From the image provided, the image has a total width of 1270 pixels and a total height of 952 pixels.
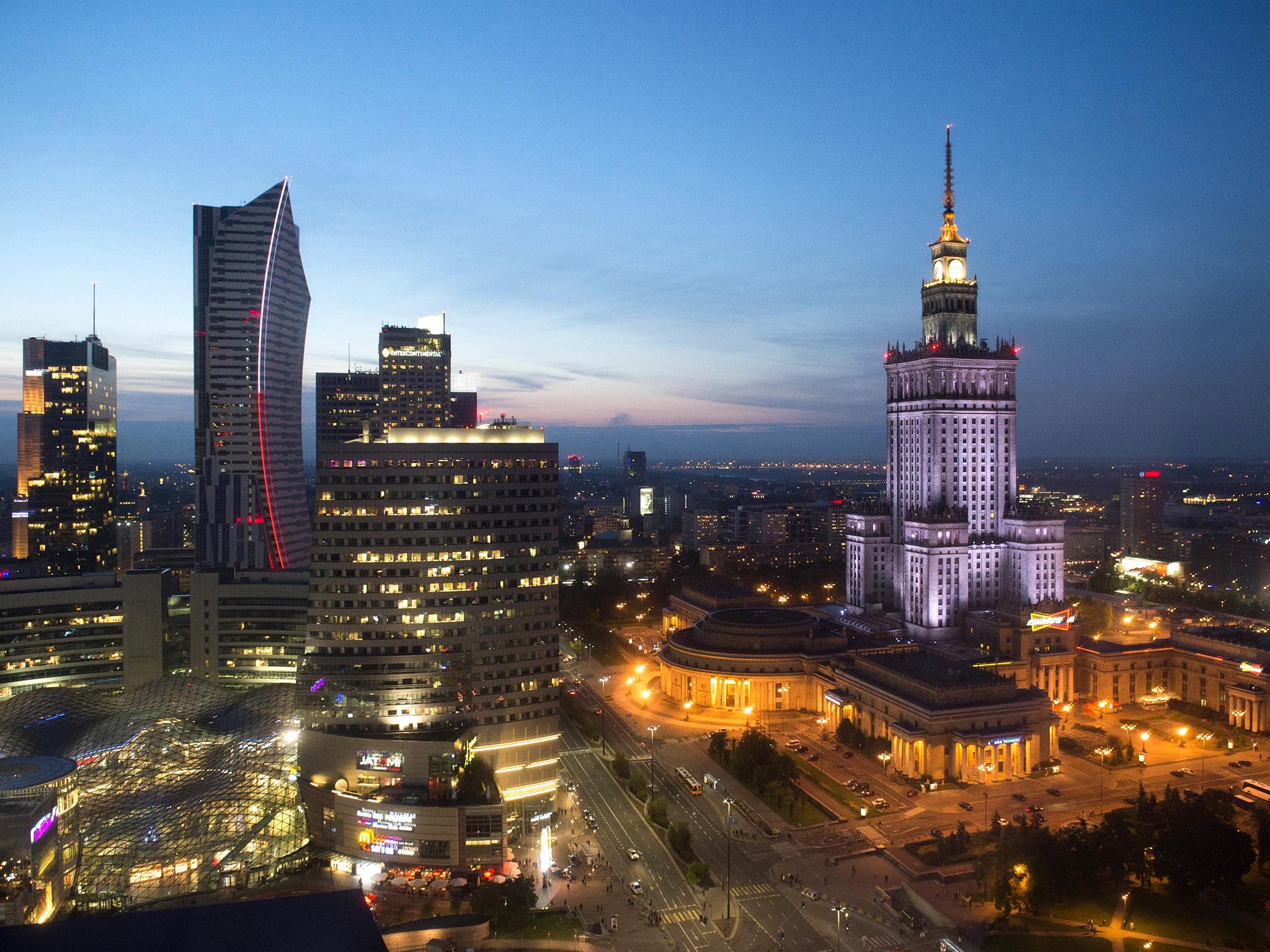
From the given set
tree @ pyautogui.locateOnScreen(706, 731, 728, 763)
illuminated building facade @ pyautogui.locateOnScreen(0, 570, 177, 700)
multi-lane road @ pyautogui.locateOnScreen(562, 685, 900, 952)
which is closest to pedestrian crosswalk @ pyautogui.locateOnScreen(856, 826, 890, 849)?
multi-lane road @ pyautogui.locateOnScreen(562, 685, 900, 952)

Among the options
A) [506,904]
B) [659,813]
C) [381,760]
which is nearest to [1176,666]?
[659,813]

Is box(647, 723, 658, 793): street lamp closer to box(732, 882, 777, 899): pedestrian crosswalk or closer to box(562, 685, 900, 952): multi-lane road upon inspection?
box(562, 685, 900, 952): multi-lane road

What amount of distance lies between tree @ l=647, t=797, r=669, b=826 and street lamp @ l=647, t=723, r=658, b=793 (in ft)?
29.0

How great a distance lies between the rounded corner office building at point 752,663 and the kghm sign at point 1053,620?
88.4ft

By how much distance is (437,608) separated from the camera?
94688 millimetres

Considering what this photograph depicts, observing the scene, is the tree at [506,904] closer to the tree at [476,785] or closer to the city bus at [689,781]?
the tree at [476,785]

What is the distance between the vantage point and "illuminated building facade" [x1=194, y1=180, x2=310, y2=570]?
171500 millimetres

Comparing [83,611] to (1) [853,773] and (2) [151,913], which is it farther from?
(1) [853,773]

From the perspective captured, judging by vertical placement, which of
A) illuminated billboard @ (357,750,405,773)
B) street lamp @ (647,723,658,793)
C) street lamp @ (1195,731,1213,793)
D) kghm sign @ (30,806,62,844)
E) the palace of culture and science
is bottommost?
street lamp @ (647,723,658,793)

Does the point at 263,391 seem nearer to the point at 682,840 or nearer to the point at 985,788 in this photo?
the point at 682,840

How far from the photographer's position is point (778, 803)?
3750 inches

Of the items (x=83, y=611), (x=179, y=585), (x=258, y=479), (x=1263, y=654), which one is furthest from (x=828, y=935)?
(x=179, y=585)

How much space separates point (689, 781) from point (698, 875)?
25.3 m

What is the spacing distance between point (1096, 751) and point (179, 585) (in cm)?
16035
